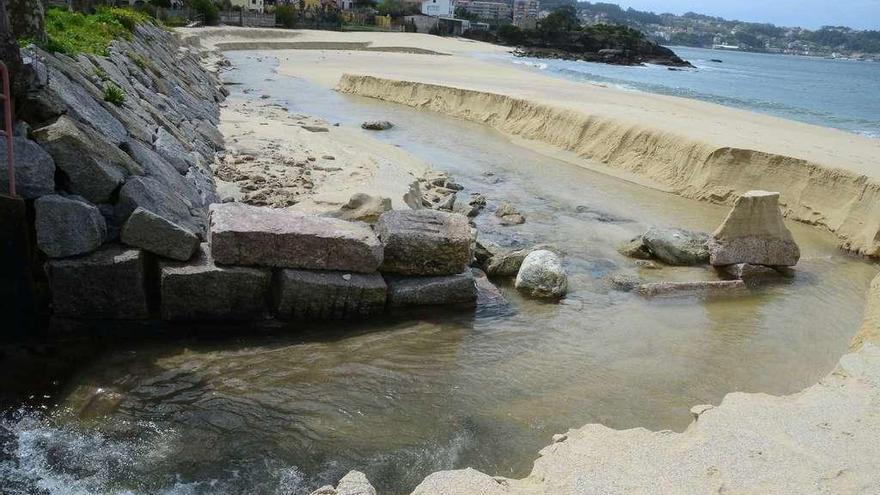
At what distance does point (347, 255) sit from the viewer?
23.7 feet

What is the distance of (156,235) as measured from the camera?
6648 mm

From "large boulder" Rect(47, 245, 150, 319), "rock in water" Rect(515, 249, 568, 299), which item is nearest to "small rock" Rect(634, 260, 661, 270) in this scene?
"rock in water" Rect(515, 249, 568, 299)

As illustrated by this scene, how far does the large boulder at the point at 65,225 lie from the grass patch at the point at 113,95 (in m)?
3.16

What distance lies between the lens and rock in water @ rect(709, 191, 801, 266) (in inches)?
396

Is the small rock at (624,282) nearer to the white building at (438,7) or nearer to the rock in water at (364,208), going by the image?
the rock in water at (364,208)

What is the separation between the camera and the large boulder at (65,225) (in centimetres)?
630

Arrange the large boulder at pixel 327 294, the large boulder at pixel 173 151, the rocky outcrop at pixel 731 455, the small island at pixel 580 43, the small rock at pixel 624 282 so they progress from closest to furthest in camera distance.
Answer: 1. the rocky outcrop at pixel 731 455
2. the large boulder at pixel 327 294
3. the small rock at pixel 624 282
4. the large boulder at pixel 173 151
5. the small island at pixel 580 43

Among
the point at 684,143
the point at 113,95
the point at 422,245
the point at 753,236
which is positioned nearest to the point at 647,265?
the point at 753,236

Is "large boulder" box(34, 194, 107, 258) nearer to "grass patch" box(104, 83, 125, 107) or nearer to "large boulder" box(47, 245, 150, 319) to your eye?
"large boulder" box(47, 245, 150, 319)

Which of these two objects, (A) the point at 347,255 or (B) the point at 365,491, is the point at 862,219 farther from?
(B) the point at 365,491

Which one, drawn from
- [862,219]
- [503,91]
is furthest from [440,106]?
[862,219]

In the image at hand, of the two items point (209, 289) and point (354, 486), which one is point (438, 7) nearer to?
point (209, 289)

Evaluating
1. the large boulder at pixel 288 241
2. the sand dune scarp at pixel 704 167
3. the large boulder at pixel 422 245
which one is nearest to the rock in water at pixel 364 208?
the large boulder at pixel 422 245

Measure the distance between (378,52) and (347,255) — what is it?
54612 mm
